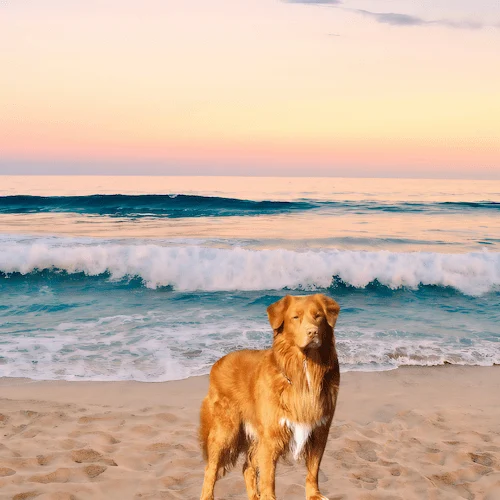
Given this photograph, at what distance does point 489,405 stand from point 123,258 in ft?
41.4

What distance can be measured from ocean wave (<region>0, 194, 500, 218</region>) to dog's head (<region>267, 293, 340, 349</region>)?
97.3 feet

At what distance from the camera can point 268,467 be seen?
324cm

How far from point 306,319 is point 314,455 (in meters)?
0.96

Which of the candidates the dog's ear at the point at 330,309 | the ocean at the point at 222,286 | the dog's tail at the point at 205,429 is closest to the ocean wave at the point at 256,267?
the ocean at the point at 222,286

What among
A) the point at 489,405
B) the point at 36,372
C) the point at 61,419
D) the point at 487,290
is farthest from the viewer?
the point at 487,290

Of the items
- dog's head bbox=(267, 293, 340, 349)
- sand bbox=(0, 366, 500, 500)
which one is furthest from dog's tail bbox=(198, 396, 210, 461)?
dog's head bbox=(267, 293, 340, 349)

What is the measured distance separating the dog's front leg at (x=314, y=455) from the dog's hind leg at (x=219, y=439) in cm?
54

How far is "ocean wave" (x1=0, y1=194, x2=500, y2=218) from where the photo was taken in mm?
33781

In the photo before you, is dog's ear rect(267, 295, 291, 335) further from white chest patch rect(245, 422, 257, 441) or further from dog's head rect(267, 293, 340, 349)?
white chest patch rect(245, 422, 257, 441)

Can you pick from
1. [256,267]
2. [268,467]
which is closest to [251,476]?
[268,467]

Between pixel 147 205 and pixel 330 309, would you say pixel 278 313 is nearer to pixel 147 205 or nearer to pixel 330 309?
pixel 330 309

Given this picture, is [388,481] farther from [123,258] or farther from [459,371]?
[123,258]

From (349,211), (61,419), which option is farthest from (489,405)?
(349,211)

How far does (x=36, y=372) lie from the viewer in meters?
7.55
